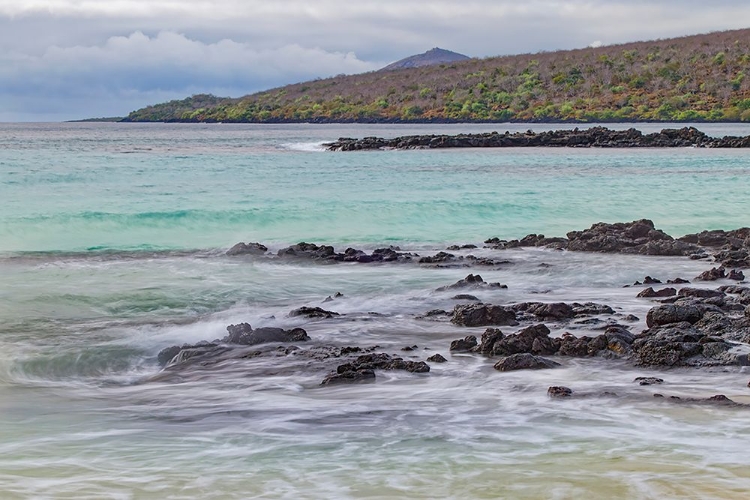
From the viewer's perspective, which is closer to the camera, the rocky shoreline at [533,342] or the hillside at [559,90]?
the rocky shoreline at [533,342]

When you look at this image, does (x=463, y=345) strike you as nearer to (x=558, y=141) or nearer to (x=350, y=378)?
(x=350, y=378)

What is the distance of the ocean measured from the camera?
606 centimetres

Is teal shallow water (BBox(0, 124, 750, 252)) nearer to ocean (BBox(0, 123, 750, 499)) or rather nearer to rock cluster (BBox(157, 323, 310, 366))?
ocean (BBox(0, 123, 750, 499))

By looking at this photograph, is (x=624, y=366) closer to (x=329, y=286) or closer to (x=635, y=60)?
(x=329, y=286)

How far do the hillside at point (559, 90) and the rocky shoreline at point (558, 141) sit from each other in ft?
94.9

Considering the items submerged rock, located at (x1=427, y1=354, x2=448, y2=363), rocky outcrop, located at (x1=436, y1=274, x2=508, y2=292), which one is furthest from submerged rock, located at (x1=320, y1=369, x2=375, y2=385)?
rocky outcrop, located at (x1=436, y1=274, x2=508, y2=292)

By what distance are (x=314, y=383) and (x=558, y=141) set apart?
49.0 m

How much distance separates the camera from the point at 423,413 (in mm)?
7297

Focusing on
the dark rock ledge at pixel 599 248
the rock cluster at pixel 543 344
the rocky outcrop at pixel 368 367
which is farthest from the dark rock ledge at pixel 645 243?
the rocky outcrop at pixel 368 367

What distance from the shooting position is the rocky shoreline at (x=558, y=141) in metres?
53.9

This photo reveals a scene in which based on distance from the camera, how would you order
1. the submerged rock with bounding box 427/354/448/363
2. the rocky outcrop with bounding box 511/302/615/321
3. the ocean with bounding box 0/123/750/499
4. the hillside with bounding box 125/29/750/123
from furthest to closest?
1. the hillside with bounding box 125/29/750/123
2. the rocky outcrop with bounding box 511/302/615/321
3. the submerged rock with bounding box 427/354/448/363
4. the ocean with bounding box 0/123/750/499

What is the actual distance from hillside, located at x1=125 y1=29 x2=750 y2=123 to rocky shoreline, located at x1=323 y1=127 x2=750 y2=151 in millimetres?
28923

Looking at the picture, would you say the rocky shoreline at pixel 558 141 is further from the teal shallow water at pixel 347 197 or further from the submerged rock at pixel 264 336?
the submerged rock at pixel 264 336

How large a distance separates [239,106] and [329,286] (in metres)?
129
